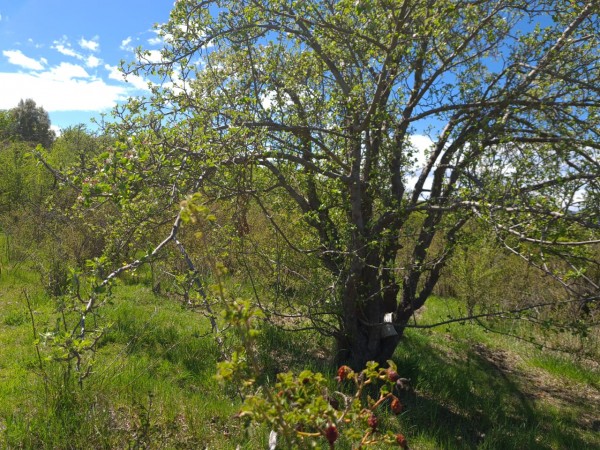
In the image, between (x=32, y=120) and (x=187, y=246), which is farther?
(x=32, y=120)

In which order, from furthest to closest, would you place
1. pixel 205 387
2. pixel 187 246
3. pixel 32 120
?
pixel 32 120
pixel 187 246
pixel 205 387

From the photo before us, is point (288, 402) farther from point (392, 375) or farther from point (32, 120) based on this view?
point (32, 120)

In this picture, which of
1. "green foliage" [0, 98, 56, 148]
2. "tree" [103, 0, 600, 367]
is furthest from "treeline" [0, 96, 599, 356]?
"green foliage" [0, 98, 56, 148]

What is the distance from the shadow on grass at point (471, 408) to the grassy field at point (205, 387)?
18 millimetres

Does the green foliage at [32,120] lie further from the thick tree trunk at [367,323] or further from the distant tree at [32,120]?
the thick tree trunk at [367,323]

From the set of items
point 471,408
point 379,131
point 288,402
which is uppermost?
point 379,131

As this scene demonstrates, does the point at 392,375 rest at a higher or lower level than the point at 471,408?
higher

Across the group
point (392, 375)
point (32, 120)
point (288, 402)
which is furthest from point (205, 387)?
point (32, 120)

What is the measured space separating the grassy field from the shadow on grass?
2 cm

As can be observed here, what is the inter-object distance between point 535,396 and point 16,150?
15641 millimetres

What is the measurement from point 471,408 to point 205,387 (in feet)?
9.60

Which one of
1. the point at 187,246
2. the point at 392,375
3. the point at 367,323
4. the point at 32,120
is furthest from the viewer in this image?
the point at 32,120

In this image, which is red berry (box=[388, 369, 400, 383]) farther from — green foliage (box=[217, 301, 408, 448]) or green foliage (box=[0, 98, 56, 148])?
green foliage (box=[0, 98, 56, 148])

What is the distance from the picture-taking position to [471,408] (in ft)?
16.9
